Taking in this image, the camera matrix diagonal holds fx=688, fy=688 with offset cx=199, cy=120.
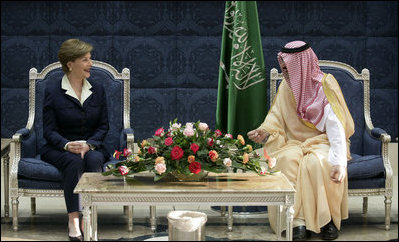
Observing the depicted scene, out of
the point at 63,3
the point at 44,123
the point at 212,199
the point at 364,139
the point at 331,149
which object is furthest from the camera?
the point at 63,3

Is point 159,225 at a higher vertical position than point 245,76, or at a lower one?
lower

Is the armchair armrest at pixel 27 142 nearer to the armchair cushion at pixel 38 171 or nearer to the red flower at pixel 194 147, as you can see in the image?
the armchair cushion at pixel 38 171

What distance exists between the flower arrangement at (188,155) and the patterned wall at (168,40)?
2.51 meters

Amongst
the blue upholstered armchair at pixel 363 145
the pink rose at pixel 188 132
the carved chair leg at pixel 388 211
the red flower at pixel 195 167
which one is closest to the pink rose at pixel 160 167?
the red flower at pixel 195 167

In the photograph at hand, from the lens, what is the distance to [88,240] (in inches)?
139

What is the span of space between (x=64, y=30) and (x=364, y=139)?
2.85 m

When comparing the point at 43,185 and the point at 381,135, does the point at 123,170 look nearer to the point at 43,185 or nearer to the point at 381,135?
the point at 43,185

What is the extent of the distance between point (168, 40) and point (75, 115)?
188cm

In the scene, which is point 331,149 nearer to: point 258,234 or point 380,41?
point 258,234

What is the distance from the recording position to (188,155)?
358 centimetres

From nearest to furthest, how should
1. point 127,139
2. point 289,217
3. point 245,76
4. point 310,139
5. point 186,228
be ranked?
point 186,228
point 289,217
point 310,139
point 127,139
point 245,76

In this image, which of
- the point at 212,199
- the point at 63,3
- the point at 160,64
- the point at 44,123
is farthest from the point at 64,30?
the point at 212,199

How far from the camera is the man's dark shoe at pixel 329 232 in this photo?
169 inches

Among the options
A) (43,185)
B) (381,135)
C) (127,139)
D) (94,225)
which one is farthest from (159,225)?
(381,135)
